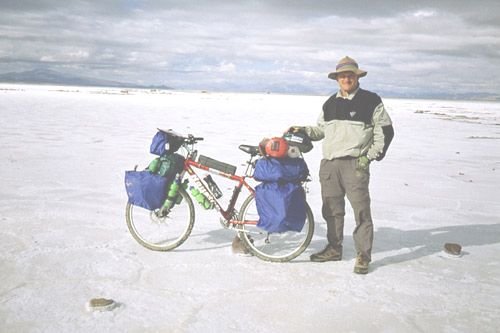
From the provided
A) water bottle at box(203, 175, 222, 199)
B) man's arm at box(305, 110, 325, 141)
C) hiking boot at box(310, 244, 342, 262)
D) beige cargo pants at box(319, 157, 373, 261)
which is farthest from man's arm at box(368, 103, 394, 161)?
water bottle at box(203, 175, 222, 199)

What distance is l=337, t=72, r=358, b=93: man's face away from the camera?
14.9 ft

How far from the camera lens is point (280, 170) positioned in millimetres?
4480

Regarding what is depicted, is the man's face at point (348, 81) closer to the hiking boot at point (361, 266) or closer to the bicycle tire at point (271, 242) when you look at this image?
the bicycle tire at point (271, 242)

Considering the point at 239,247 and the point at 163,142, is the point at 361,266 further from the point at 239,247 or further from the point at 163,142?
the point at 163,142

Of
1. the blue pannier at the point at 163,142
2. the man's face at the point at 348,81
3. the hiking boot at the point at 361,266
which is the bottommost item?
the hiking boot at the point at 361,266

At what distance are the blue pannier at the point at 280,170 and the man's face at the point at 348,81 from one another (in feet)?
3.15

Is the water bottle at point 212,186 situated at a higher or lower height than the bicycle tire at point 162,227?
higher

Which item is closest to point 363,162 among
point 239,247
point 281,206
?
point 281,206

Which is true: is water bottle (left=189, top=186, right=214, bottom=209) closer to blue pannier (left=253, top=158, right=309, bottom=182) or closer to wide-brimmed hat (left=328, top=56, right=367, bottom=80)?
blue pannier (left=253, top=158, right=309, bottom=182)

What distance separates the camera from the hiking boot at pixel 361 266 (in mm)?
4645

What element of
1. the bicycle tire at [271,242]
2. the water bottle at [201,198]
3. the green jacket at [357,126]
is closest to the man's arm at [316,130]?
the green jacket at [357,126]

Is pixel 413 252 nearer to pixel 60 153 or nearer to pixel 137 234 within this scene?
pixel 137 234

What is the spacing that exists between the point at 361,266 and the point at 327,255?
0.45 meters

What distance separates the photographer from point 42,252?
485cm
